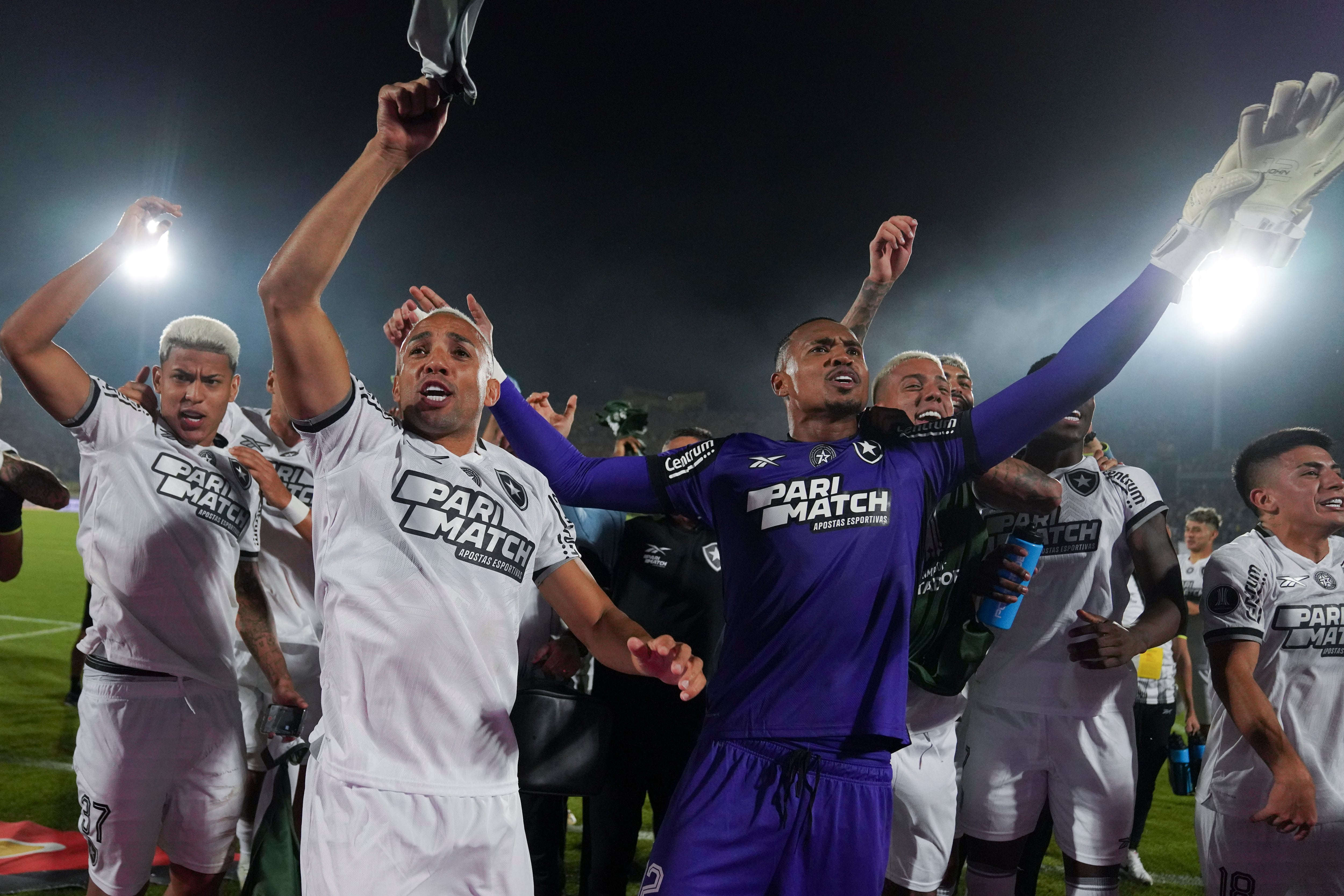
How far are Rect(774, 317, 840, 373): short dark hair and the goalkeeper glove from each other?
1.28 metres

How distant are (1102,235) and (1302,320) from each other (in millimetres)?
6684

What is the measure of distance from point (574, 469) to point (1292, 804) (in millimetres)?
2796

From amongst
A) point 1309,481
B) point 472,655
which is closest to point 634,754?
point 472,655

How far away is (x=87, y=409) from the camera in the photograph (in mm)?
3279

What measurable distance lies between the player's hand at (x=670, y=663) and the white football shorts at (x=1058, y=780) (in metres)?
2.12

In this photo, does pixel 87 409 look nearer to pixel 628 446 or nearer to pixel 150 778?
pixel 150 778

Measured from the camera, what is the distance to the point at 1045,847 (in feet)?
14.6

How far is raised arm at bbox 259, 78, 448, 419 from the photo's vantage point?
2.05 meters

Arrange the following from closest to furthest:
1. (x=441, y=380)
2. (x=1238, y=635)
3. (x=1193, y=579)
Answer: (x=441, y=380)
(x=1238, y=635)
(x=1193, y=579)

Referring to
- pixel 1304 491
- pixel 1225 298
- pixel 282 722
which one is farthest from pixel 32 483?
pixel 1225 298

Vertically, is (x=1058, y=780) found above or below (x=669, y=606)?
below

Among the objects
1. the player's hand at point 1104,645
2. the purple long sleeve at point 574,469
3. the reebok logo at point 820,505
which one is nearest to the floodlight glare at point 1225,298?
the player's hand at point 1104,645

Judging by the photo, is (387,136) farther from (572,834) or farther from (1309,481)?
(572,834)

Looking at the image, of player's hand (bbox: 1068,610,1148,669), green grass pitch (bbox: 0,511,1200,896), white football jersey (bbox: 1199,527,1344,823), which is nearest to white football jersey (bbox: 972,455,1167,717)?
player's hand (bbox: 1068,610,1148,669)
